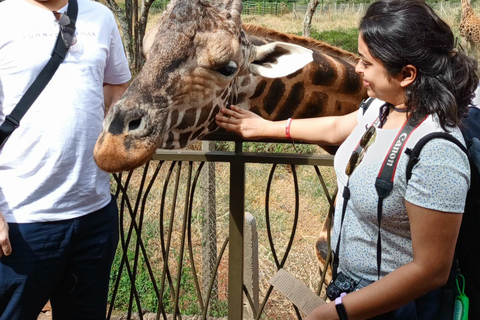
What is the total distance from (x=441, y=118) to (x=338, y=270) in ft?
2.49

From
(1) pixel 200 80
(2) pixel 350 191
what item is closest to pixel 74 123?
(1) pixel 200 80

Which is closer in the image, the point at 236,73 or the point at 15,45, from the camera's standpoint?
the point at 15,45

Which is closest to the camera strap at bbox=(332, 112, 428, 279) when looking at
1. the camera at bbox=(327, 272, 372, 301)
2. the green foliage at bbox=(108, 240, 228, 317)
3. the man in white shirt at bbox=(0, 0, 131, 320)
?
the camera at bbox=(327, 272, 372, 301)

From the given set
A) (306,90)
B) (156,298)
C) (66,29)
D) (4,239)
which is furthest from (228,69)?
(156,298)

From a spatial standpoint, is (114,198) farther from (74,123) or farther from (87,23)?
(87,23)

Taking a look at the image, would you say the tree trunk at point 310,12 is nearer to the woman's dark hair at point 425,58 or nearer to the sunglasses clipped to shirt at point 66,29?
the sunglasses clipped to shirt at point 66,29

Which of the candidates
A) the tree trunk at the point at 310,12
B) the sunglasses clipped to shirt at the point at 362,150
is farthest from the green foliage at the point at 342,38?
the sunglasses clipped to shirt at the point at 362,150

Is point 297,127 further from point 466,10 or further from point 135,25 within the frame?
point 466,10

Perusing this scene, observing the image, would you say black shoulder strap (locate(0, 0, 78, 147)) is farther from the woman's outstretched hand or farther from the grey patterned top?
the grey patterned top

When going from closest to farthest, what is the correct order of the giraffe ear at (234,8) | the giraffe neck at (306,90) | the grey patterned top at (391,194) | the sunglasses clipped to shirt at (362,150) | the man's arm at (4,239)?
the grey patterned top at (391,194) < the sunglasses clipped to shirt at (362,150) < the man's arm at (4,239) < the giraffe ear at (234,8) < the giraffe neck at (306,90)

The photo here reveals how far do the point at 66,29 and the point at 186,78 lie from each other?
2.06 feet

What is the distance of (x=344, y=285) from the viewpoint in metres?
2.02

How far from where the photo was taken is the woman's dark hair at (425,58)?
5.85ft

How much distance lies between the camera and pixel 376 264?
1937mm
